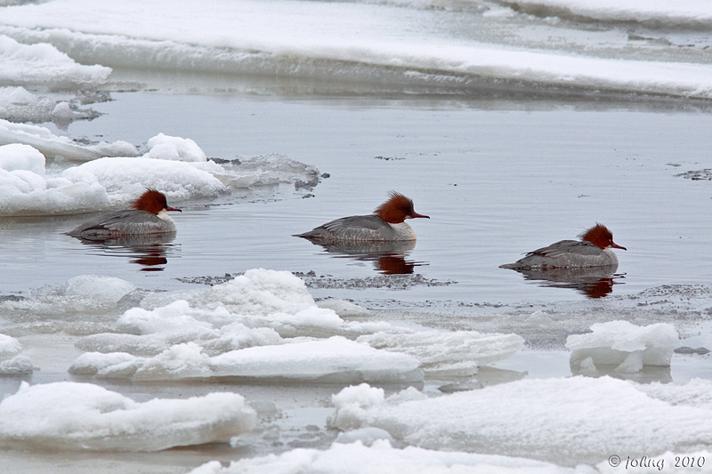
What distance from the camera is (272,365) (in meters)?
6.12

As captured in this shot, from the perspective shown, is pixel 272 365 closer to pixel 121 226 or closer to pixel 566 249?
pixel 566 249

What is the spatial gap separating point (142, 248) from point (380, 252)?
1680 millimetres

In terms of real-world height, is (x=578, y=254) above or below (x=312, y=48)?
below

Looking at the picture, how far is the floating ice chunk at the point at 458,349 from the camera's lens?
6.31 metres

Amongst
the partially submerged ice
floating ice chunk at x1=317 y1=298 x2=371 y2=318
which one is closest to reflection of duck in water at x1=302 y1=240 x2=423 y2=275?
floating ice chunk at x1=317 y1=298 x2=371 y2=318

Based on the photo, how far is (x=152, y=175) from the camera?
1216cm

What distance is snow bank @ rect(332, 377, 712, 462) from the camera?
5.19 meters

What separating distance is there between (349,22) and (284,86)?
411 centimetres

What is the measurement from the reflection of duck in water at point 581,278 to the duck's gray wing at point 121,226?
2.89 meters

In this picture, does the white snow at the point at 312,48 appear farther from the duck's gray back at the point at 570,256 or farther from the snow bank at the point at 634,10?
the duck's gray back at the point at 570,256

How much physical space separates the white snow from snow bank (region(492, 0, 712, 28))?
1.44 ft

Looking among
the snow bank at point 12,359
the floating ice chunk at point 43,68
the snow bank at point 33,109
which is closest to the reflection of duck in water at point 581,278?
the snow bank at point 12,359

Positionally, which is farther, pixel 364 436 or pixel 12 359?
pixel 12 359

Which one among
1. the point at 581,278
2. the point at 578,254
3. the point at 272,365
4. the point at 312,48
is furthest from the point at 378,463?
the point at 312,48
